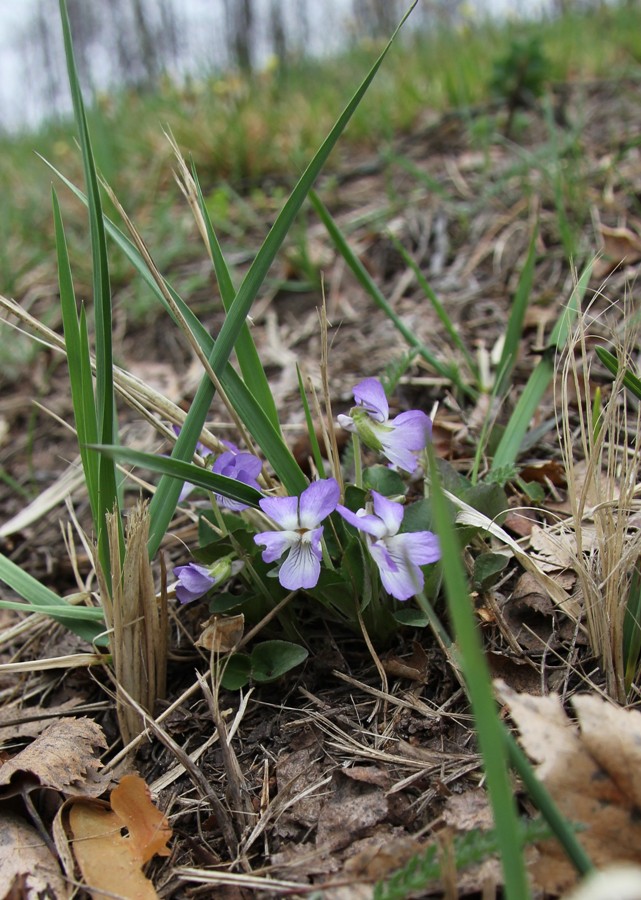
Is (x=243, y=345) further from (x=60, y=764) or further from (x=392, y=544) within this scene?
(x=60, y=764)

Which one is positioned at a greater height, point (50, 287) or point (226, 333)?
point (226, 333)

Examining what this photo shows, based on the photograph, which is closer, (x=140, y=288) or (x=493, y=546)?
(x=493, y=546)

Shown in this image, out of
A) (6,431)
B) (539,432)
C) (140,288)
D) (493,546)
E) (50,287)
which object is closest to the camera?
(493,546)

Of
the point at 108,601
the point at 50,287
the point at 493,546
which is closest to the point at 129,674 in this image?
the point at 108,601

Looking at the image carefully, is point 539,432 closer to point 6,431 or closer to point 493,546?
point 493,546

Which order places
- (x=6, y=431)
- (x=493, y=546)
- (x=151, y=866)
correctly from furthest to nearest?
1. (x=6, y=431)
2. (x=493, y=546)
3. (x=151, y=866)

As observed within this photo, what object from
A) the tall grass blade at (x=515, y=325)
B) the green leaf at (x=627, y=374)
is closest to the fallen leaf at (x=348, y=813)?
the green leaf at (x=627, y=374)

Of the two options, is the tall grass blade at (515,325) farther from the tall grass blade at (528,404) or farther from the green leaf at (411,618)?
the green leaf at (411,618)

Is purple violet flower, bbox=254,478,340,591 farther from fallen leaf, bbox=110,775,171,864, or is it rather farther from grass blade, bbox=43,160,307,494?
fallen leaf, bbox=110,775,171,864

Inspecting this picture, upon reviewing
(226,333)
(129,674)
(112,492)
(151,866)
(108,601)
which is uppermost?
(226,333)
